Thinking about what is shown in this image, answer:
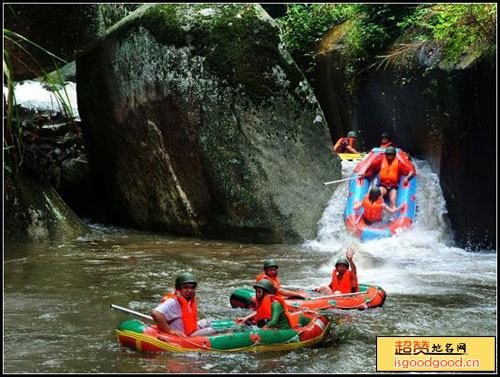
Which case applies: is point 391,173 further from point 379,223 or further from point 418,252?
point 418,252

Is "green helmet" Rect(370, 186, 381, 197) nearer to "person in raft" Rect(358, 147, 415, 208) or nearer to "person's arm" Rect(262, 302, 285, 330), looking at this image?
"person in raft" Rect(358, 147, 415, 208)

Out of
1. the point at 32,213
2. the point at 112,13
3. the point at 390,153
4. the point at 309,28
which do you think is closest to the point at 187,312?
the point at 32,213

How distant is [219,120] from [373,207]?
3.03 metres

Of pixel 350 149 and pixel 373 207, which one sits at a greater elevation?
pixel 350 149

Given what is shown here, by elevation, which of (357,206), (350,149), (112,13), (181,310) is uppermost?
(112,13)

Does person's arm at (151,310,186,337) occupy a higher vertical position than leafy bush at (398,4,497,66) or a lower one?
lower

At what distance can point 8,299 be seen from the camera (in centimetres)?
758

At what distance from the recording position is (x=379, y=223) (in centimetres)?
1246

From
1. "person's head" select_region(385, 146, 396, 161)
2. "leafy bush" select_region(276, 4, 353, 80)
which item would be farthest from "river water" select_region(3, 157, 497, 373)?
"leafy bush" select_region(276, 4, 353, 80)

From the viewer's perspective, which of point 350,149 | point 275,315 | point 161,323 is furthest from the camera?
point 350,149

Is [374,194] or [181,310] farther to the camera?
[374,194]

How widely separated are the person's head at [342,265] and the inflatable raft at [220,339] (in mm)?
1484

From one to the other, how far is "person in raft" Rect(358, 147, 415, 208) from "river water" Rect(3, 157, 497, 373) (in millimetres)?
558

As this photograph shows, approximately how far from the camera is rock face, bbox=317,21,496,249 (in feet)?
38.2
